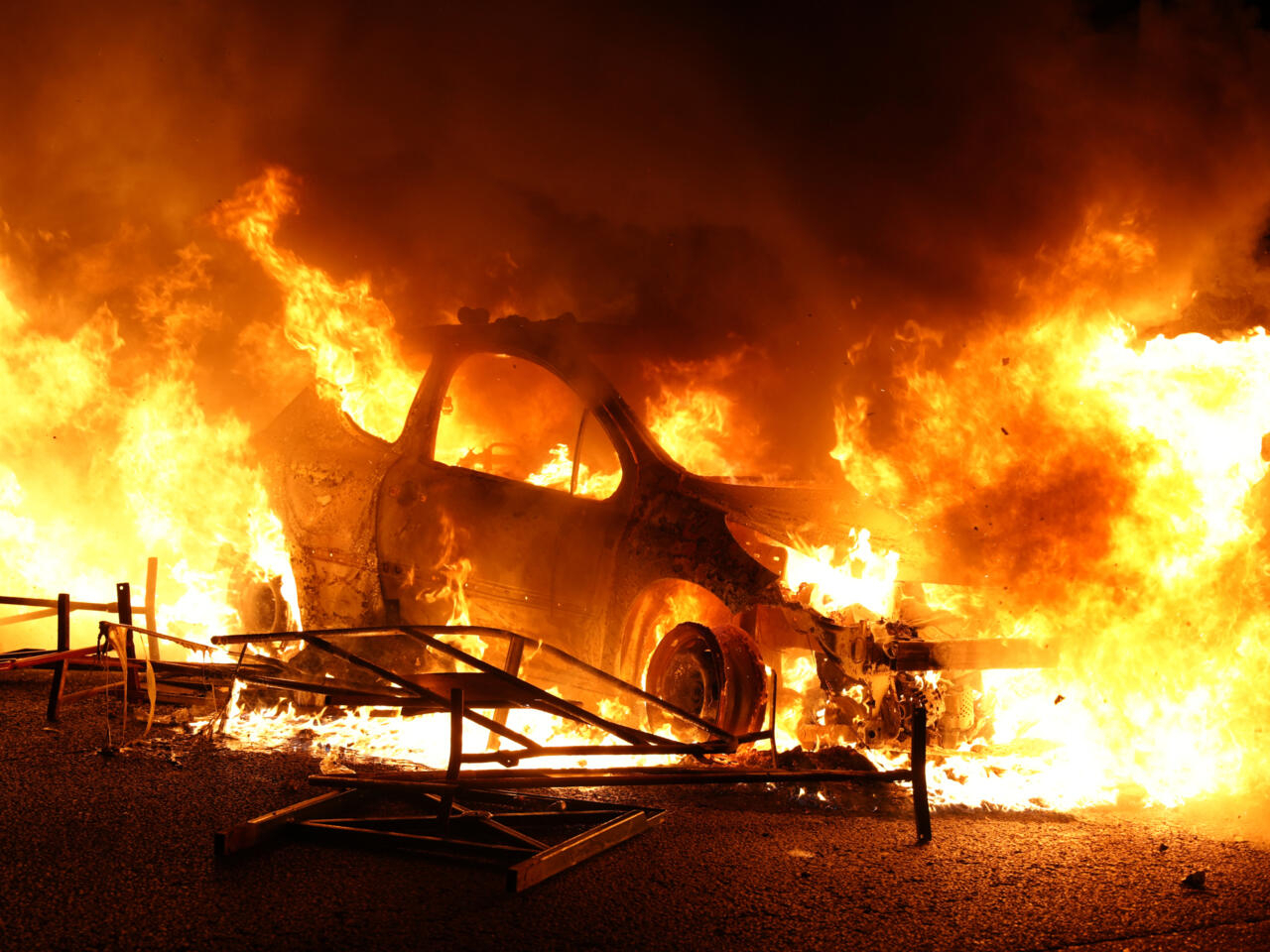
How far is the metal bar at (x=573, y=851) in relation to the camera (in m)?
3.24

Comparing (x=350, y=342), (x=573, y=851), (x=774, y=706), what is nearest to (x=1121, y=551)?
(x=774, y=706)

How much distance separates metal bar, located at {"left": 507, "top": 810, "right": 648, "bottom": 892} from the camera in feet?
10.6

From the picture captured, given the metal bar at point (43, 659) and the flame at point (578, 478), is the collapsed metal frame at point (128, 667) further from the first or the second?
the flame at point (578, 478)

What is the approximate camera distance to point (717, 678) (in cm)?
488

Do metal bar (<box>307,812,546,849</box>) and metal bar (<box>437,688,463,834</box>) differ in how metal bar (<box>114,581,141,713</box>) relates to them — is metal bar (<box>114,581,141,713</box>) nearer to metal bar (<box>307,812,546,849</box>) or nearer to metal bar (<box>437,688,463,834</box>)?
metal bar (<box>307,812,546,849</box>)

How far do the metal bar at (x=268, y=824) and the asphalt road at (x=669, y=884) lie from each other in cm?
9

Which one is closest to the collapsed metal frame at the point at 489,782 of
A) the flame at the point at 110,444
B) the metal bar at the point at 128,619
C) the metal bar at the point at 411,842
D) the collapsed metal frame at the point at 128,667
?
the metal bar at the point at 411,842

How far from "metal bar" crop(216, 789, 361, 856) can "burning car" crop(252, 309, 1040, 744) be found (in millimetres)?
1781

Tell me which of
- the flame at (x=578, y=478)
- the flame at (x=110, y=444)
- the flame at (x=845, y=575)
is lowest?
the flame at (x=845, y=575)

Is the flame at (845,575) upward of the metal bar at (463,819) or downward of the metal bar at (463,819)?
upward

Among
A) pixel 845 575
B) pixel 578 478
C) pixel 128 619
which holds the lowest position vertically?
pixel 128 619

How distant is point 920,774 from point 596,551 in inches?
86.4

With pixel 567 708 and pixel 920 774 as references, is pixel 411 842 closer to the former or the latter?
pixel 567 708

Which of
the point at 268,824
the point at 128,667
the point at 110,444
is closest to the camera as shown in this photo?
the point at 268,824
